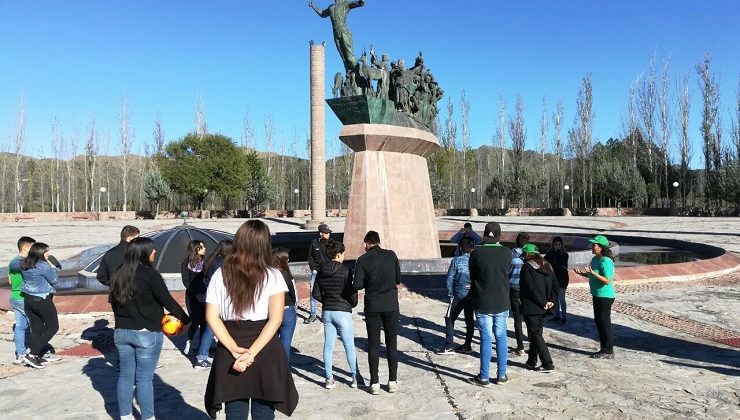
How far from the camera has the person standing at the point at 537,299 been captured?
5.42 metres

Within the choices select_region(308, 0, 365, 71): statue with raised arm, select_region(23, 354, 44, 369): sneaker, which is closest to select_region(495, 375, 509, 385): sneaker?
select_region(23, 354, 44, 369): sneaker

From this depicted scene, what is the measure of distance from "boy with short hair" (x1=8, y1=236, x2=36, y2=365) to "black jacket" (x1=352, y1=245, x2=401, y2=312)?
3741mm

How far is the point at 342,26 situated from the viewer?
14047 mm

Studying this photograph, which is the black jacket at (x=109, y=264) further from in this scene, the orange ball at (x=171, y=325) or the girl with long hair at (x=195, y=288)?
the orange ball at (x=171, y=325)

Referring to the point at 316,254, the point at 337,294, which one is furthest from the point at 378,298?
the point at 316,254

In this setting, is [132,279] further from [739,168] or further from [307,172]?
[307,172]

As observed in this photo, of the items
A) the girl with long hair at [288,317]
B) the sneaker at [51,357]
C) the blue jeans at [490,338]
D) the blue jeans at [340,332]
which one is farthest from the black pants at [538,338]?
the sneaker at [51,357]

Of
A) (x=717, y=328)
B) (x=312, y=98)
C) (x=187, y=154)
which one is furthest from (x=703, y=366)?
(x=187, y=154)

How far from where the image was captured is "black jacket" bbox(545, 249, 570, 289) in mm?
7430

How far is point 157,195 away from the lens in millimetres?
54125

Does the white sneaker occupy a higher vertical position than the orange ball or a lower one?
lower

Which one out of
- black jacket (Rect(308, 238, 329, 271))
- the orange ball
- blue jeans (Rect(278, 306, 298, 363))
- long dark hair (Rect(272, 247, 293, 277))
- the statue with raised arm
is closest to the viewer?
the orange ball

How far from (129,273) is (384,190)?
8.90 metres

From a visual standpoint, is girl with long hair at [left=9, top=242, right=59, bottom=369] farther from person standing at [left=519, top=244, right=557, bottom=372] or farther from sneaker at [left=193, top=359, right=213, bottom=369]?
person standing at [left=519, top=244, right=557, bottom=372]
